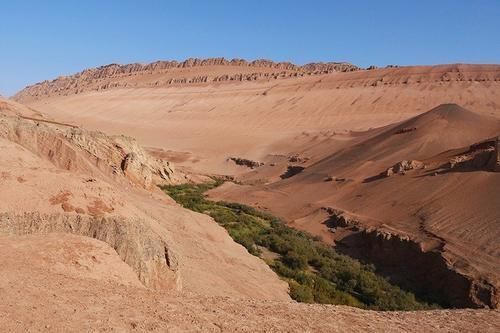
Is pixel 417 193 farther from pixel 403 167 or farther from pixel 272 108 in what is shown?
pixel 272 108

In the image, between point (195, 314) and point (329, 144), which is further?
point (329, 144)

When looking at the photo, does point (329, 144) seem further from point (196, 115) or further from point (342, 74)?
point (342, 74)

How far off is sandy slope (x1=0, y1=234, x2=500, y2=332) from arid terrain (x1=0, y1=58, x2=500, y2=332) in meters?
0.02

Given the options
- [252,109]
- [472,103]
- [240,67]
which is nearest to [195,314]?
[472,103]

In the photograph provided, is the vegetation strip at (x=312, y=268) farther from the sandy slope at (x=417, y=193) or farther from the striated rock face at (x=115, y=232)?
the striated rock face at (x=115, y=232)

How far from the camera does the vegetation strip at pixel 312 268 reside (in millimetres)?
12930

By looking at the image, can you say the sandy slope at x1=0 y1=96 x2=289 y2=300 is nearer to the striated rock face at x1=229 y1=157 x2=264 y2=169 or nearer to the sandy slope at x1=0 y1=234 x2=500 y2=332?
the sandy slope at x1=0 y1=234 x2=500 y2=332

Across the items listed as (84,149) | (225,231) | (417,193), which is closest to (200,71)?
(84,149)

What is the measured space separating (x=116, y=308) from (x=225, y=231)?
383 inches

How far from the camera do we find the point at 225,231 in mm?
15195

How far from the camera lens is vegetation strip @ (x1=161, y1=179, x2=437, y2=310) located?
12930 millimetres

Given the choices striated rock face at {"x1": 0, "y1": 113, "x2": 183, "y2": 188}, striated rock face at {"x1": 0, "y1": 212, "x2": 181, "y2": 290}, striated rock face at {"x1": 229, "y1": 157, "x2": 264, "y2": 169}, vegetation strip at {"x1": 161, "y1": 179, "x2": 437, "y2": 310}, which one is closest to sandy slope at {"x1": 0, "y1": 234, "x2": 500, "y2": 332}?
striated rock face at {"x1": 0, "y1": 212, "x2": 181, "y2": 290}

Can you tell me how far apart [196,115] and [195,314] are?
67.6 meters

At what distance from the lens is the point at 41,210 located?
812 centimetres
